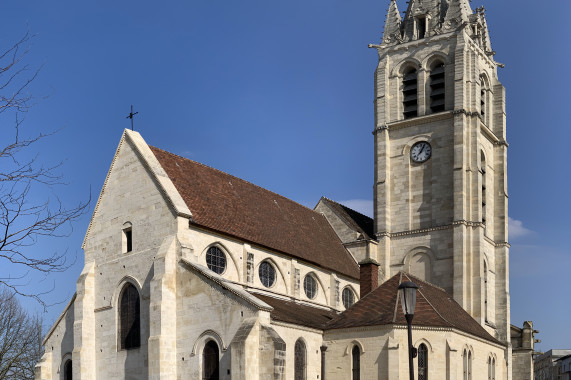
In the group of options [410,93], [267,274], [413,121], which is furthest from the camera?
[410,93]

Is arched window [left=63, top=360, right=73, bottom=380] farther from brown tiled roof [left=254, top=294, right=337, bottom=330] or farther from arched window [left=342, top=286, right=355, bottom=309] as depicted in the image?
arched window [left=342, top=286, right=355, bottom=309]

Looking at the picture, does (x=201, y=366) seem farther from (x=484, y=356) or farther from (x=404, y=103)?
(x=404, y=103)

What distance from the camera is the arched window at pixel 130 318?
33.0 metres

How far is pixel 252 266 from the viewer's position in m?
35.1

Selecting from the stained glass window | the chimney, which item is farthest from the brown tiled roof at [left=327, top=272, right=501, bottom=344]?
the stained glass window

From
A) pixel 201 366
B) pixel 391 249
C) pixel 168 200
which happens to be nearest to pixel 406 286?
pixel 201 366

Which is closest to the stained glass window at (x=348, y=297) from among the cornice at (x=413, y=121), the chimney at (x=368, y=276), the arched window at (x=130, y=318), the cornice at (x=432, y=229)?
the chimney at (x=368, y=276)

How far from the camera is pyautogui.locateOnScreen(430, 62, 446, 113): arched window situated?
4625cm

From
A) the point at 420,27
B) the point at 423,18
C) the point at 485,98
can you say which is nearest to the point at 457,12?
the point at 423,18

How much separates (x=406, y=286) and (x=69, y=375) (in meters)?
22.2

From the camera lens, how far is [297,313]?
1357 inches

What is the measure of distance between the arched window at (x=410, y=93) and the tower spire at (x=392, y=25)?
2522 mm

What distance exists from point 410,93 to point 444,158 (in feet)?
16.7

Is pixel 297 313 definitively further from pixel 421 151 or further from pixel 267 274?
pixel 421 151
